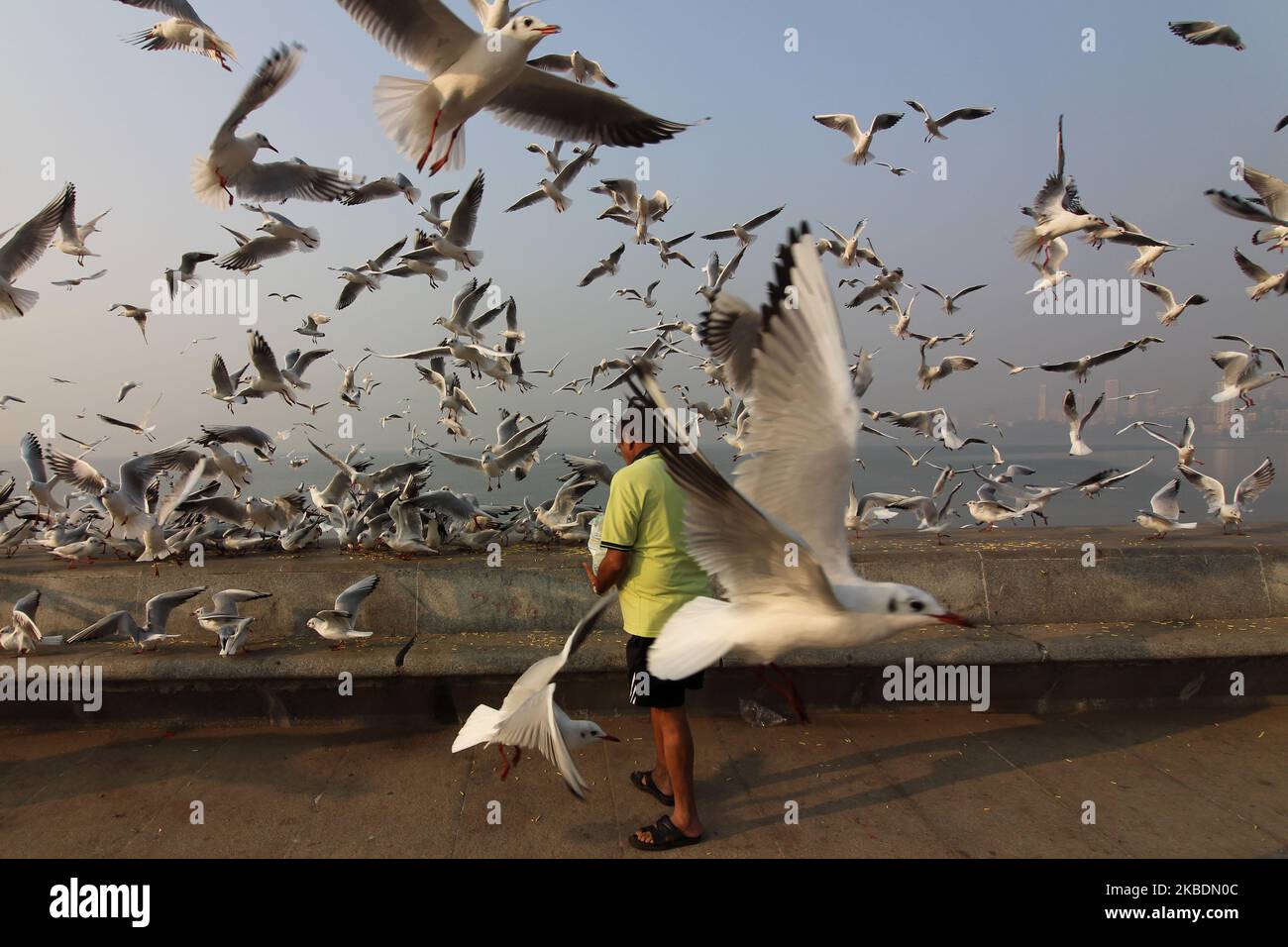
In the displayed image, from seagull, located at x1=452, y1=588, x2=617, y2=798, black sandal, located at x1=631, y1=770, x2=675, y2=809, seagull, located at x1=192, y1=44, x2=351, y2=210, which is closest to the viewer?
seagull, located at x1=452, y1=588, x2=617, y2=798

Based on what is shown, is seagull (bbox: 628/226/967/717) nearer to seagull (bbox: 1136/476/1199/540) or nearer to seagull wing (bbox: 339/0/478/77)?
seagull wing (bbox: 339/0/478/77)

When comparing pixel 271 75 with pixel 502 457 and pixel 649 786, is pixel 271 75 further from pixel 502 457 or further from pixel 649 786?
pixel 649 786

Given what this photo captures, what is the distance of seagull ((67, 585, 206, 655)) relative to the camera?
15.5ft

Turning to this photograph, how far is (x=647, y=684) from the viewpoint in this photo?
329 cm

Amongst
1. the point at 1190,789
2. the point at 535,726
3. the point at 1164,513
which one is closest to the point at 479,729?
the point at 535,726

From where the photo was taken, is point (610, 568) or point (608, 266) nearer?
point (610, 568)

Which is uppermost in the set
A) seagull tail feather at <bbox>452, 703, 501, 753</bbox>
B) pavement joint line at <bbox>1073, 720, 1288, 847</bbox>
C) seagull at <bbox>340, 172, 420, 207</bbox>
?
seagull at <bbox>340, 172, 420, 207</bbox>

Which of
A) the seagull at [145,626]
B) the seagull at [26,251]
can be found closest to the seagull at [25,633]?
the seagull at [145,626]

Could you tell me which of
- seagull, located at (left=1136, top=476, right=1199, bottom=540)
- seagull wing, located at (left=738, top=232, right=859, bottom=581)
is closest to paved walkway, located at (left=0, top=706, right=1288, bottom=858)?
seagull wing, located at (left=738, top=232, right=859, bottom=581)

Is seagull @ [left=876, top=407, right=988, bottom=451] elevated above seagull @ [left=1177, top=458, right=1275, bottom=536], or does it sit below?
above

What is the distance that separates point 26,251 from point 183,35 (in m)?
1.99

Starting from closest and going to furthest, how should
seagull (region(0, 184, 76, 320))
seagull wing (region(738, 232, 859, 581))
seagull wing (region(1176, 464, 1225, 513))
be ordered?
seagull wing (region(738, 232, 859, 581)) → seagull (region(0, 184, 76, 320)) → seagull wing (region(1176, 464, 1225, 513))

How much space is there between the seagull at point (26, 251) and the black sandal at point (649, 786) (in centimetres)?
556

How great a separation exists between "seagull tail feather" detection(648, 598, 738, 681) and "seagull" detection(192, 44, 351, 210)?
183 inches
